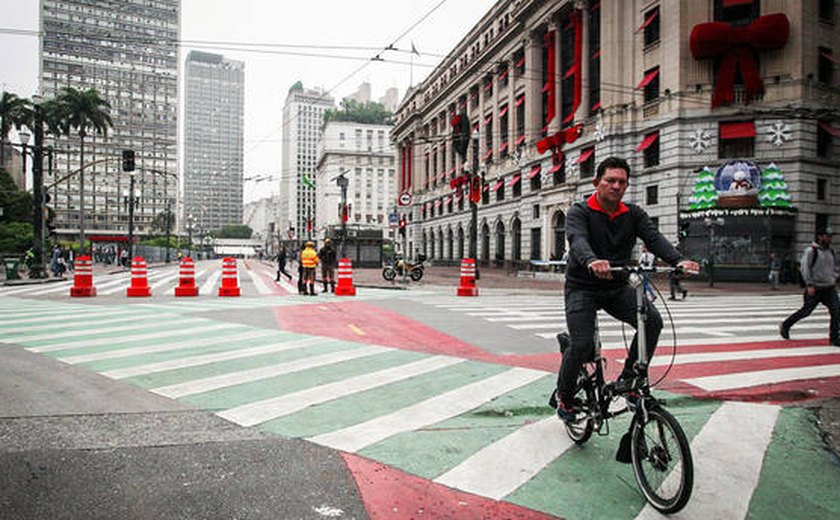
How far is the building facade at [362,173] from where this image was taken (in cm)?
11194

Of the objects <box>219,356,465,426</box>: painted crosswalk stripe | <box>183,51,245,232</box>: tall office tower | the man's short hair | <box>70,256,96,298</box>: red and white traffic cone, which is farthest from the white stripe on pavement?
<box>183,51,245,232</box>: tall office tower

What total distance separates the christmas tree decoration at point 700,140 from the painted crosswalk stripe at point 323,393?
27.1 metres

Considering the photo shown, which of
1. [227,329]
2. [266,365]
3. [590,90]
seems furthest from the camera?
[590,90]

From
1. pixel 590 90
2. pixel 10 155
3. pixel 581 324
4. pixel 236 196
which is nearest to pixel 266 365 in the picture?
pixel 581 324

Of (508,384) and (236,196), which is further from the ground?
(236,196)

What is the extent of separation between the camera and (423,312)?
1235 centimetres

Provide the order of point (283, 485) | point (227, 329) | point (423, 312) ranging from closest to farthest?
point (283, 485) → point (227, 329) → point (423, 312)

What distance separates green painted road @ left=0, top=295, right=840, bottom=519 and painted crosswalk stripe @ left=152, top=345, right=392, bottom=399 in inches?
0.8

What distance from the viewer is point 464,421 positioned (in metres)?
4.38

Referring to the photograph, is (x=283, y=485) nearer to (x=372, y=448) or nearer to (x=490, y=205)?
(x=372, y=448)

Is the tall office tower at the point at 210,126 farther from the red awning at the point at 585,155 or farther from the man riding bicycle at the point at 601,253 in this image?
the man riding bicycle at the point at 601,253

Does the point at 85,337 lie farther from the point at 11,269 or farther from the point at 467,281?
the point at 11,269

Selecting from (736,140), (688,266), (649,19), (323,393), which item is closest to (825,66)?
(736,140)

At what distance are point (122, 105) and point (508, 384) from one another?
4590 inches
